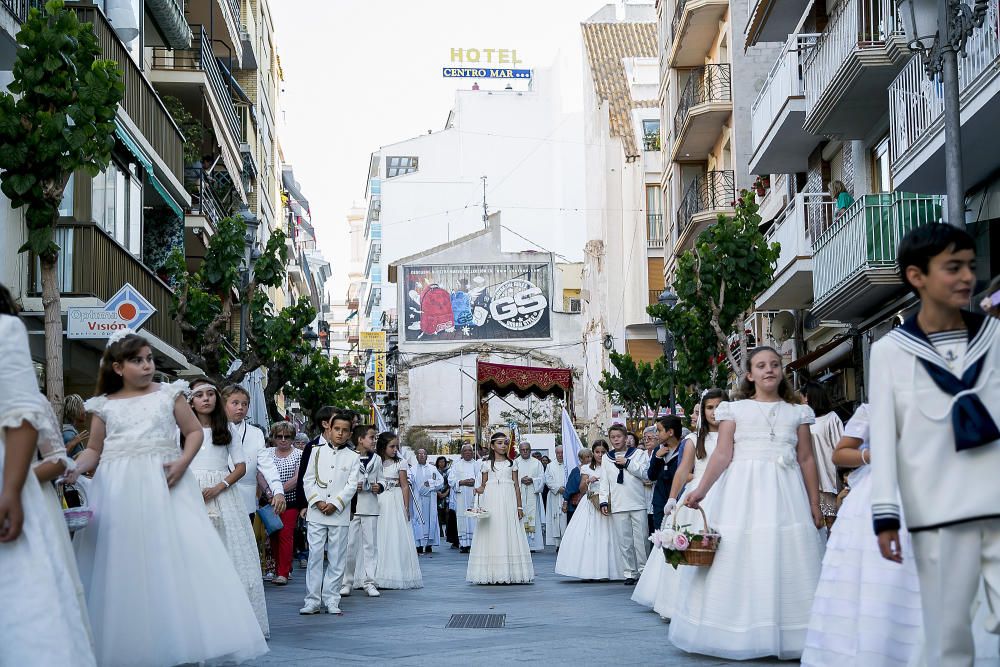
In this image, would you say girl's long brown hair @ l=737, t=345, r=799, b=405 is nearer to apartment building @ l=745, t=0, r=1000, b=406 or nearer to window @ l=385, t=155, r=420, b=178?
apartment building @ l=745, t=0, r=1000, b=406

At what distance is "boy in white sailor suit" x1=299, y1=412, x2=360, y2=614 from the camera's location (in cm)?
1409

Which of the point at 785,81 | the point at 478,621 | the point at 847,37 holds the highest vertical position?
the point at 785,81

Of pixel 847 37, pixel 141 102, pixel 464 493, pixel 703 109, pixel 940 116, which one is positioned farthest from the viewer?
pixel 703 109

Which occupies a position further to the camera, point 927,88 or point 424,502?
point 424,502

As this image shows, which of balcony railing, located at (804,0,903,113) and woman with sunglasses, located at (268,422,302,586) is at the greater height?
balcony railing, located at (804,0,903,113)

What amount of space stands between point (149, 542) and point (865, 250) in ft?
52.6

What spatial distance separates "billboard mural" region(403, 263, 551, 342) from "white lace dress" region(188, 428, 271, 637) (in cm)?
6748

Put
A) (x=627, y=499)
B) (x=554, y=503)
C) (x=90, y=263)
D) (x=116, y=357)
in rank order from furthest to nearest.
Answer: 1. (x=554, y=503)
2. (x=90, y=263)
3. (x=627, y=499)
4. (x=116, y=357)

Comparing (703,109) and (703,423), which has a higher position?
(703,109)

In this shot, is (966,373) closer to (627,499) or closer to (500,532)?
(627,499)

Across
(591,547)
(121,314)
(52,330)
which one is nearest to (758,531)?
(52,330)

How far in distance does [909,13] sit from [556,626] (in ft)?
21.8

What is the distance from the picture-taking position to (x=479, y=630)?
1225 cm

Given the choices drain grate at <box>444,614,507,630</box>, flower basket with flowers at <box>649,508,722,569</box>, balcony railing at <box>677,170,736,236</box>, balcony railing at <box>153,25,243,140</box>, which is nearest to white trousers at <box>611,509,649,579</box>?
drain grate at <box>444,614,507,630</box>
